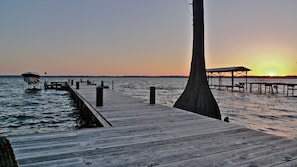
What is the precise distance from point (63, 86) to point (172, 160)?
3241cm

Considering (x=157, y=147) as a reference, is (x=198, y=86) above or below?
above

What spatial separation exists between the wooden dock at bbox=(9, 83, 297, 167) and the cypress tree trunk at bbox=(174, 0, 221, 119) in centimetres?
477

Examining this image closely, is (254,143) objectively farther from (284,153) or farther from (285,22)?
(285,22)

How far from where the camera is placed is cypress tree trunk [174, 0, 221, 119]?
9523 mm

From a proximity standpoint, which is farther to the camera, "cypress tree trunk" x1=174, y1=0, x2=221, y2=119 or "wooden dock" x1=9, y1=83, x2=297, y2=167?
"cypress tree trunk" x1=174, y1=0, x2=221, y2=119

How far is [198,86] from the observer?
1002cm

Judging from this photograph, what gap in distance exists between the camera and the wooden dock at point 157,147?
9.44ft

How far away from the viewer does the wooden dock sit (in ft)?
9.44

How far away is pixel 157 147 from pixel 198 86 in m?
6.93

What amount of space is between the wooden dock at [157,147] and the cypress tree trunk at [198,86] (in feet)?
15.7

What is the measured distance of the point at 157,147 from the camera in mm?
3436

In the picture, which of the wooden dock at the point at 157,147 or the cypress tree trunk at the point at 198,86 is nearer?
the wooden dock at the point at 157,147

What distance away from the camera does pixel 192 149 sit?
3365 millimetres

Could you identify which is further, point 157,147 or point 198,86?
point 198,86
